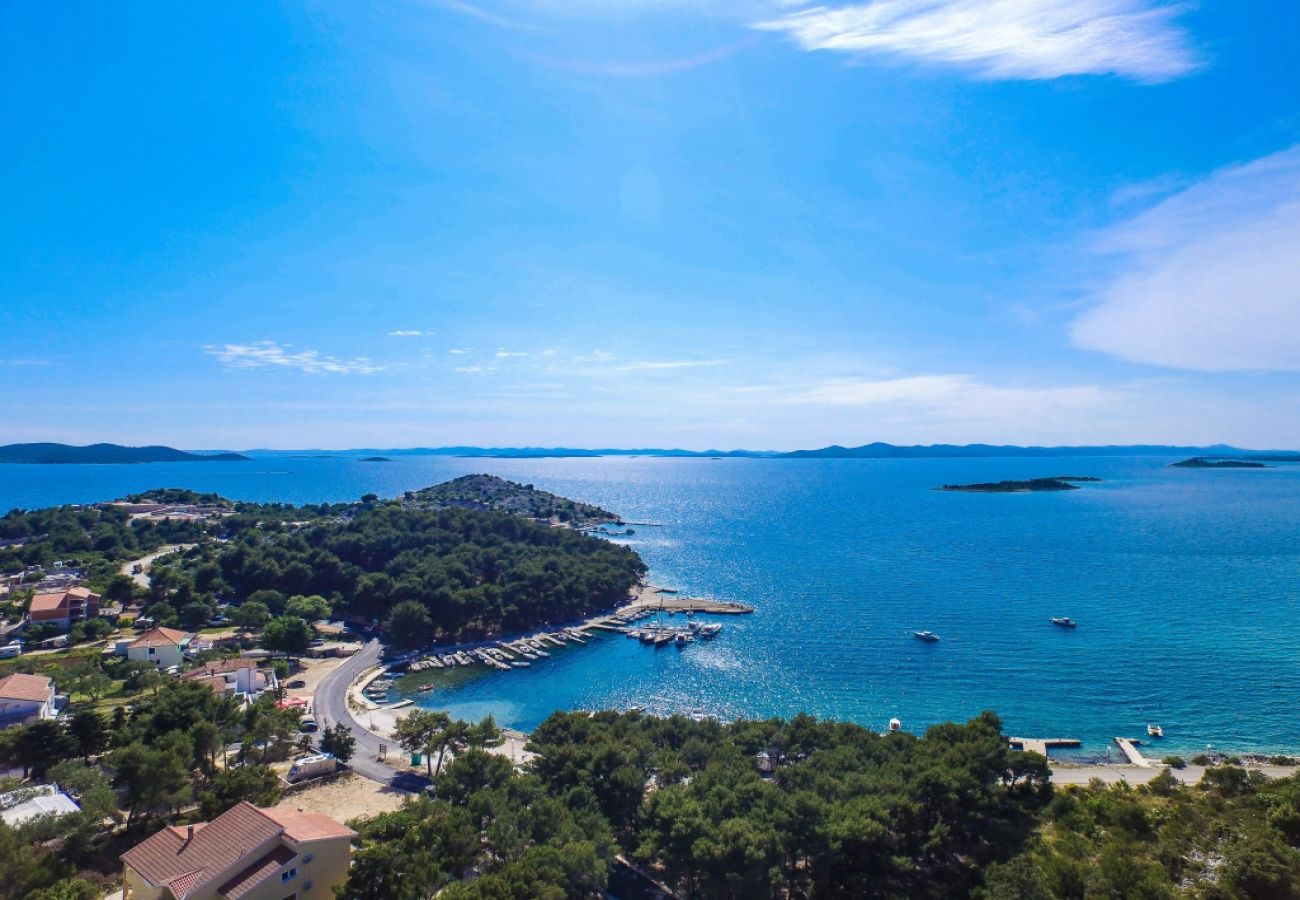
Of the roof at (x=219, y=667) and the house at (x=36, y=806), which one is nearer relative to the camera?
the house at (x=36, y=806)

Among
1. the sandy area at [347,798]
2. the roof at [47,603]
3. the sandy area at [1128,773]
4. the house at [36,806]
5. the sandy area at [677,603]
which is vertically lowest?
the sandy area at [677,603]

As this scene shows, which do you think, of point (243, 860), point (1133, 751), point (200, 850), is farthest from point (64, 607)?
point (1133, 751)

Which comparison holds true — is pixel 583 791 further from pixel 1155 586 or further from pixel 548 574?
A: pixel 1155 586

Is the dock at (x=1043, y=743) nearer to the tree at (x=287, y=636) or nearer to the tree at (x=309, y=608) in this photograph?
the tree at (x=287, y=636)

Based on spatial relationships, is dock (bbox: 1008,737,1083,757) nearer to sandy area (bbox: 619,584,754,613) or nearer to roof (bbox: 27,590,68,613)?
sandy area (bbox: 619,584,754,613)

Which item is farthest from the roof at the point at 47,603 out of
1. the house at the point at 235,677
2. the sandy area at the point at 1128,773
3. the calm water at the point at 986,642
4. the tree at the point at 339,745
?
the sandy area at the point at 1128,773

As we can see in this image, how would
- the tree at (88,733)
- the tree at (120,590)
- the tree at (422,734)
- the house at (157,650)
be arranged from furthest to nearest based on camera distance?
the tree at (120,590)
the house at (157,650)
the tree at (422,734)
the tree at (88,733)

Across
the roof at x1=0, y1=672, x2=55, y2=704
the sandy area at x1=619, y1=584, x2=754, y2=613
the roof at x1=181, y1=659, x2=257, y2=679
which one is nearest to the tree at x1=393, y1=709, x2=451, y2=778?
the roof at x1=181, y1=659, x2=257, y2=679
